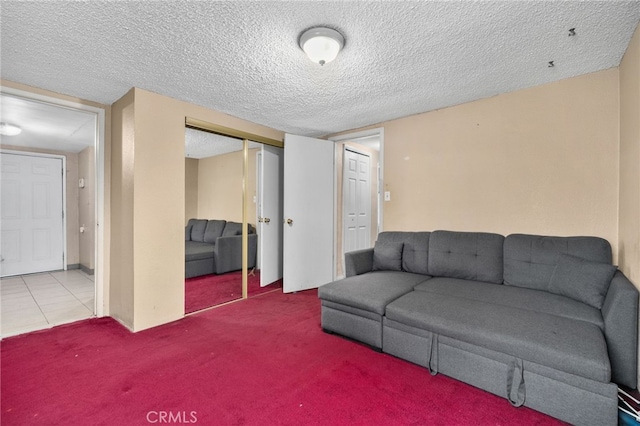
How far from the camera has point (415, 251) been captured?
2.93 metres

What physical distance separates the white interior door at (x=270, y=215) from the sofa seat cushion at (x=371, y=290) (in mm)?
1674

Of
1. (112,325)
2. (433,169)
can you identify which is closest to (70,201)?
(112,325)

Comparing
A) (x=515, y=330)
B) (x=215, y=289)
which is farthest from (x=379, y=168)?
(x=215, y=289)

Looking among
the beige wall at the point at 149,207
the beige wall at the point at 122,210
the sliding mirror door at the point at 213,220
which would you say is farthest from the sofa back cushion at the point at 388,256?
the beige wall at the point at 122,210

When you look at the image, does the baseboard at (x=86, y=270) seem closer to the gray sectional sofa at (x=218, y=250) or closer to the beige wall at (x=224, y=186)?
the gray sectional sofa at (x=218, y=250)

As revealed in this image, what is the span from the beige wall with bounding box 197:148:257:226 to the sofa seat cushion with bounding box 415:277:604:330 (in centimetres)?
352

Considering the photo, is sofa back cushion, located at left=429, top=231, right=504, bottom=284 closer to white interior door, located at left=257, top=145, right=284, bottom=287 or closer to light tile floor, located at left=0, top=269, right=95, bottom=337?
white interior door, located at left=257, top=145, right=284, bottom=287

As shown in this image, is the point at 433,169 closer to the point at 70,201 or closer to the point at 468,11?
the point at 468,11

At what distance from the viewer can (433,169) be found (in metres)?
3.17

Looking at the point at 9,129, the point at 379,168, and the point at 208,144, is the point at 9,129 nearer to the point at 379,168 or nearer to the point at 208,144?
the point at 208,144

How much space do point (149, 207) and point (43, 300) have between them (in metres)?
2.22

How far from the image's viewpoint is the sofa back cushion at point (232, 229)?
5023 mm

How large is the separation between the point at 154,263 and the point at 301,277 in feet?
5.88

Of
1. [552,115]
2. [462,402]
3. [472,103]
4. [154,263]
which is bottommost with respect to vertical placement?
[462,402]
